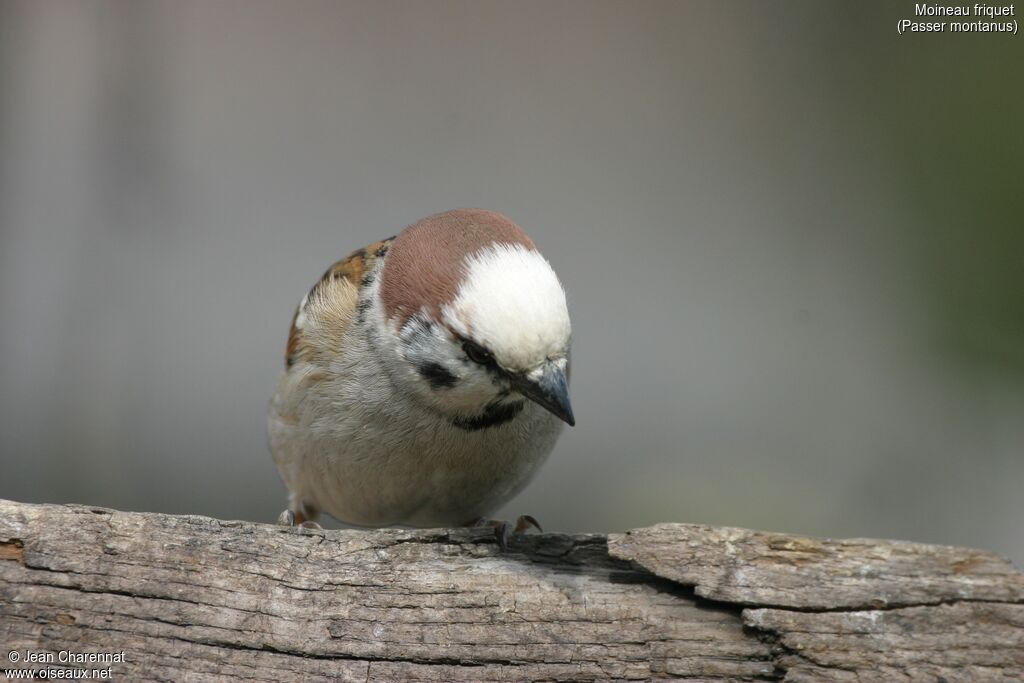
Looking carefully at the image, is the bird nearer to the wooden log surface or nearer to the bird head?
the bird head

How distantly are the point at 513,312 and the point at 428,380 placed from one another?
1.35 ft

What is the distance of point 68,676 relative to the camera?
83.1 inches

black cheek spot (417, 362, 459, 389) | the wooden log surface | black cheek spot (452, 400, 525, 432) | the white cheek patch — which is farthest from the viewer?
black cheek spot (452, 400, 525, 432)

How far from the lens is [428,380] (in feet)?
8.70

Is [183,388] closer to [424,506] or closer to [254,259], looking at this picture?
[254,259]

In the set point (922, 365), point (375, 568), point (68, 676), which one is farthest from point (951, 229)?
point (68, 676)

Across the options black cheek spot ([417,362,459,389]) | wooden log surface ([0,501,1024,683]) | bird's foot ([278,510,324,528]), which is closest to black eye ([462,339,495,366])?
black cheek spot ([417,362,459,389])

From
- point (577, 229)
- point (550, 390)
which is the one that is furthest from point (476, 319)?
point (577, 229)

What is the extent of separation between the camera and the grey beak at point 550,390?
7.81ft

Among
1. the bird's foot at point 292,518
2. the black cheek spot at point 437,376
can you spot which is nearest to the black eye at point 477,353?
the black cheek spot at point 437,376

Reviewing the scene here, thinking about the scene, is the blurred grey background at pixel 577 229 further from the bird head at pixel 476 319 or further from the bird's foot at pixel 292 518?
the bird head at pixel 476 319

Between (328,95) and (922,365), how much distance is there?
3.39 meters

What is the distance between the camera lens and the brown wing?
9.95 ft

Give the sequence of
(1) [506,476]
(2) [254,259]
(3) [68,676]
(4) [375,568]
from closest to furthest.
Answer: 1. (3) [68,676]
2. (4) [375,568]
3. (1) [506,476]
4. (2) [254,259]
